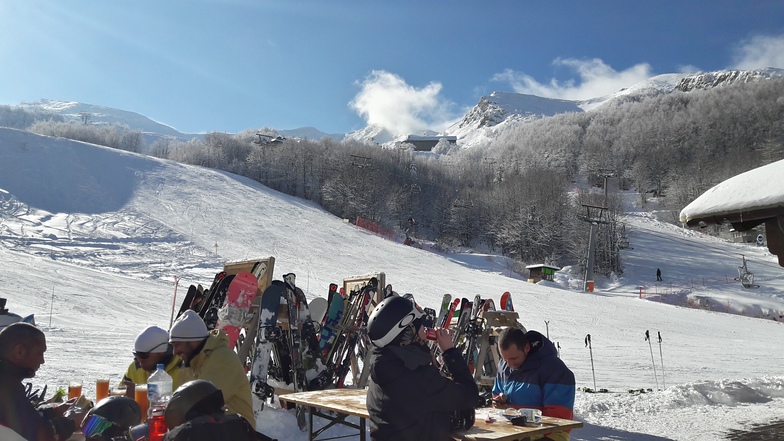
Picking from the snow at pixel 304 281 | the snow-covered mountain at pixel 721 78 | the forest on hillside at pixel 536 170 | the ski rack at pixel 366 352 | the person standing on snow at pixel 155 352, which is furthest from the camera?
the snow-covered mountain at pixel 721 78

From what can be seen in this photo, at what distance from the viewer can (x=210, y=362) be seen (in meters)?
3.79

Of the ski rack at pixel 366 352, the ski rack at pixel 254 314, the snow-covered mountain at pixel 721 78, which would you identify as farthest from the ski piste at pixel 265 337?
the snow-covered mountain at pixel 721 78

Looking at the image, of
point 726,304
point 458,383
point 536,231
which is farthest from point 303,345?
point 536,231

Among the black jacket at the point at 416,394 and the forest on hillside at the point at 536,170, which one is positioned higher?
the forest on hillside at the point at 536,170

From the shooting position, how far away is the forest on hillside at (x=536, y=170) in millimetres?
61188

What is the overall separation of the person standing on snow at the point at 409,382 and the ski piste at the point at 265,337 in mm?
3538

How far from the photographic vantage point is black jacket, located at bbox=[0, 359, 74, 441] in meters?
2.78

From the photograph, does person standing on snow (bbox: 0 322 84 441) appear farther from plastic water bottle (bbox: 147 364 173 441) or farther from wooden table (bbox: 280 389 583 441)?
wooden table (bbox: 280 389 583 441)

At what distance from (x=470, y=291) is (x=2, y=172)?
32.7 m

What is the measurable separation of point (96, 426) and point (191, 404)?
101 cm

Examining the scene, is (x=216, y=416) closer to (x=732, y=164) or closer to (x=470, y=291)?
(x=470, y=291)

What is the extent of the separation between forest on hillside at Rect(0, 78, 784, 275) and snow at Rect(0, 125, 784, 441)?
1080 cm

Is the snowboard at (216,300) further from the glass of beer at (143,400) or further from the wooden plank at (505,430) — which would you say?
the wooden plank at (505,430)

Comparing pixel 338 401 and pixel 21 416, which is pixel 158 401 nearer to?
pixel 21 416
